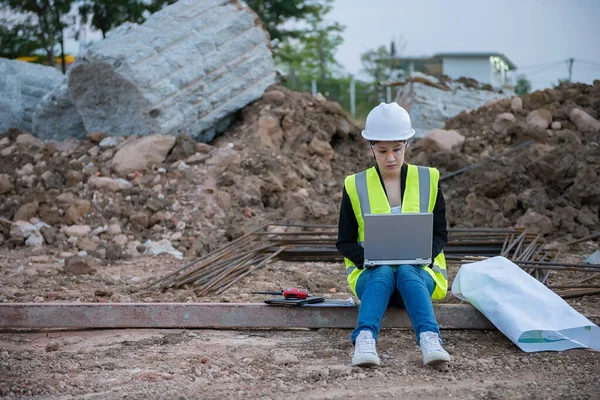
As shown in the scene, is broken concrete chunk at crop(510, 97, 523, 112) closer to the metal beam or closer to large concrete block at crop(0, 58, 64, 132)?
large concrete block at crop(0, 58, 64, 132)

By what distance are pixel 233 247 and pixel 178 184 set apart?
8.25 ft

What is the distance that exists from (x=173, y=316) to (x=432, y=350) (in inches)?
67.6

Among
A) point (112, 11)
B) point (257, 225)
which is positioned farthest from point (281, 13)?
point (257, 225)

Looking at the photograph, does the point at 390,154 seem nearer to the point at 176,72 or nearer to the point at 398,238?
the point at 398,238

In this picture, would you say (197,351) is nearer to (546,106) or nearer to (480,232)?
(480,232)

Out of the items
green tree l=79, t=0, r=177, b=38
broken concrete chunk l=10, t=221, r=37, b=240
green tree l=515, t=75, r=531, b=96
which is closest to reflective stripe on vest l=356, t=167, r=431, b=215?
broken concrete chunk l=10, t=221, r=37, b=240

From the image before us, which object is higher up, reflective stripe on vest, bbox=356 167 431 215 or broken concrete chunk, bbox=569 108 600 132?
reflective stripe on vest, bbox=356 167 431 215

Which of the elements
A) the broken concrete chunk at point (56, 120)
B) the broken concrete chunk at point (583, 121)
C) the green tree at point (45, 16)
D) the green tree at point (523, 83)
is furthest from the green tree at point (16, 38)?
the green tree at point (523, 83)

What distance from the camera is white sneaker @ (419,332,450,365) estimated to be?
3693 mm

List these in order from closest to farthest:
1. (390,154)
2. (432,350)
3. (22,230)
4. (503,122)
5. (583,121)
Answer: (432,350), (390,154), (22,230), (583,121), (503,122)

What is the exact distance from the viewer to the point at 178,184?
9.31 m

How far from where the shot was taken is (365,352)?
148 inches

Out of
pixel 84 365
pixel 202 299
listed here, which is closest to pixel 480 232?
pixel 202 299

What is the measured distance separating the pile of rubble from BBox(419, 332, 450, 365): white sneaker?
15.1 ft
